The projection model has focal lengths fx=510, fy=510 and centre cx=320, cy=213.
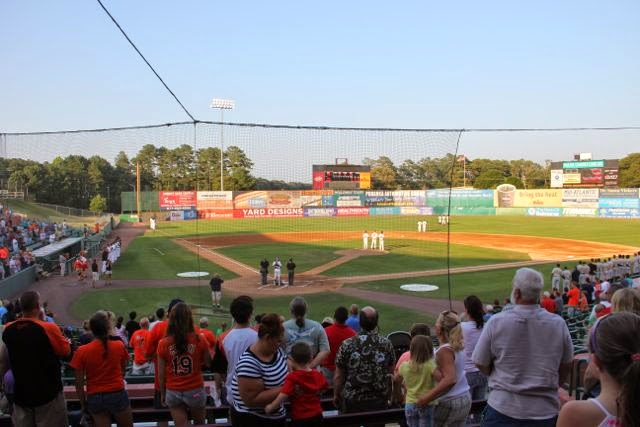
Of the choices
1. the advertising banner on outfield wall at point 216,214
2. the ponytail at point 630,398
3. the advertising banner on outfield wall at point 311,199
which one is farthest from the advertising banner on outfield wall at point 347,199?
the ponytail at point 630,398

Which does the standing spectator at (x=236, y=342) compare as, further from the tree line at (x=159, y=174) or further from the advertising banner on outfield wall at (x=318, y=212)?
the advertising banner on outfield wall at (x=318, y=212)

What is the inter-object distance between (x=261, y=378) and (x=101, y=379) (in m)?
2.01

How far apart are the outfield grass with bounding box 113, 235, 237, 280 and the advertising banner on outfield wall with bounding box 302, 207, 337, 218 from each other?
8898 millimetres

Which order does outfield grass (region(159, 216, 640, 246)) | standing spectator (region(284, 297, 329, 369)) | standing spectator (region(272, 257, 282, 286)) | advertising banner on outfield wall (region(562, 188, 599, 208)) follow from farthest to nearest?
advertising banner on outfield wall (region(562, 188, 599, 208)) < outfield grass (region(159, 216, 640, 246)) < standing spectator (region(272, 257, 282, 286)) < standing spectator (region(284, 297, 329, 369))

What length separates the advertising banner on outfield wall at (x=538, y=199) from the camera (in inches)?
2761

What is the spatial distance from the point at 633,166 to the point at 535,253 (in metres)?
85.0

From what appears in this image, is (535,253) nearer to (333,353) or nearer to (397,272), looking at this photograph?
(397,272)

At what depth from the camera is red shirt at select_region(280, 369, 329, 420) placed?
3.77 metres

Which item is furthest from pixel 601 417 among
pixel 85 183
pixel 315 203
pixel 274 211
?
pixel 274 211

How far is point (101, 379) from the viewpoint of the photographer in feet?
15.9

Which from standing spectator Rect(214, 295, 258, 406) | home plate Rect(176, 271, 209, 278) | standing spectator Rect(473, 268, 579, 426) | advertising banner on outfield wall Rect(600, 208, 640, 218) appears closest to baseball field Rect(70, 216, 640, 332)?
home plate Rect(176, 271, 209, 278)

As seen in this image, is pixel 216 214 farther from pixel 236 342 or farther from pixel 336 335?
pixel 236 342

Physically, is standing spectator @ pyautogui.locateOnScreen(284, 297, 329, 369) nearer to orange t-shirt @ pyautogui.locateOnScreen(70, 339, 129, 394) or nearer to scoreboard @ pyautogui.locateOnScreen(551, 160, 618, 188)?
orange t-shirt @ pyautogui.locateOnScreen(70, 339, 129, 394)

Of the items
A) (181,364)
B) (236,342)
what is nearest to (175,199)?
(181,364)
